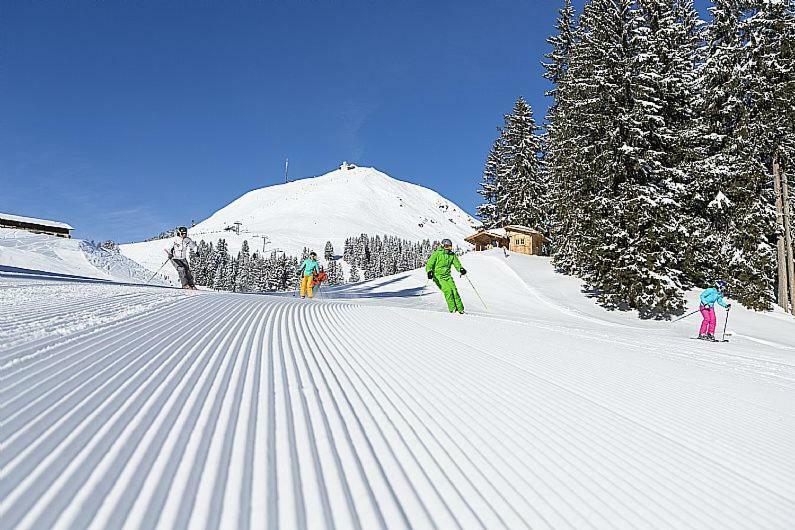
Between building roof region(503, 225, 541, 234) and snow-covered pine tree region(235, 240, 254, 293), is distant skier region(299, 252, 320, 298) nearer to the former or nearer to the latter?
building roof region(503, 225, 541, 234)

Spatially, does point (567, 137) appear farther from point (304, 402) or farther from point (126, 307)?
point (304, 402)

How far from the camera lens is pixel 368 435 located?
3016mm

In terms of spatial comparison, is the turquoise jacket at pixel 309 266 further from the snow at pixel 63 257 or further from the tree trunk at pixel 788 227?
the tree trunk at pixel 788 227

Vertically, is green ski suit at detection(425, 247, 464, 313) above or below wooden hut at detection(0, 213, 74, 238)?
below

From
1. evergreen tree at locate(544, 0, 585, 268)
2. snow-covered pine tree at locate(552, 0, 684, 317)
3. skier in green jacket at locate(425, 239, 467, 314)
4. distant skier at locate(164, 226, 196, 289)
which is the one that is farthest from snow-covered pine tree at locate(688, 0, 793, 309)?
distant skier at locate(164, 226, 196, 289)

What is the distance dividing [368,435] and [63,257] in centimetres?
3477

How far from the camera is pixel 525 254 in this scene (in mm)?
36406

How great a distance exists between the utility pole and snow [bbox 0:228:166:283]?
3371cm

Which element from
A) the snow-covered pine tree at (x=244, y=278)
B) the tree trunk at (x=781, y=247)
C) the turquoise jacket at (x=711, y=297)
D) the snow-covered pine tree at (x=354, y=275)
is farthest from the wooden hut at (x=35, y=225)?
the snow-covered pine tree at (x=354, y=275)

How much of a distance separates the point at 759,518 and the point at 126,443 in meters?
3.45

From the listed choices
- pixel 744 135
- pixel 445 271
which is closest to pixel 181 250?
pixel 445 271

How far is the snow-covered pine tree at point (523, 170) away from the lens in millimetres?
38884

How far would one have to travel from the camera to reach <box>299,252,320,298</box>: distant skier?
18.7 metres

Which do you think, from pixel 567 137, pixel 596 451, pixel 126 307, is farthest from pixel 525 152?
pixel 596 451
